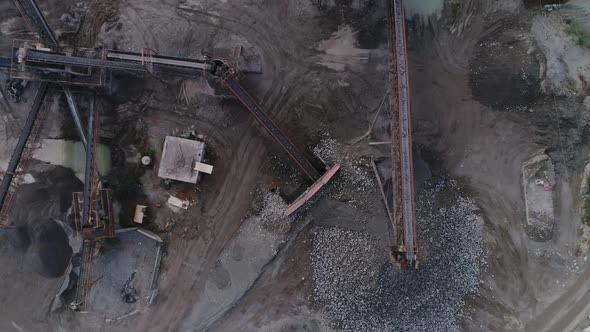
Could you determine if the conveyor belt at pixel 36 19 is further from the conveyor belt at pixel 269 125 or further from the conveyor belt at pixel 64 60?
the conveyor belt at pixel 269 125

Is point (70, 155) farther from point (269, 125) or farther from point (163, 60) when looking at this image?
point (269, 125)

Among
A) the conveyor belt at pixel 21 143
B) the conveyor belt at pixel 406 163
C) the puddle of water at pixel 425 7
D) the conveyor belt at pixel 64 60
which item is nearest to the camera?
the conveyor belt at pixel 406 163

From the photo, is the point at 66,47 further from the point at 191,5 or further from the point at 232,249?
the point at 232,249

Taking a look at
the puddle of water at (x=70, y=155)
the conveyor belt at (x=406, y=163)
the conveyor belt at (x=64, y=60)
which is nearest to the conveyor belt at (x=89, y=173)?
the puddle of water at (x=70, y=155)

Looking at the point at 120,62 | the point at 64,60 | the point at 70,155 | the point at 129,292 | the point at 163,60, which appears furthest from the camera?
the point at 70,155

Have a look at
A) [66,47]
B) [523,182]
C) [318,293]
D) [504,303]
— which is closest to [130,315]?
[318,293]

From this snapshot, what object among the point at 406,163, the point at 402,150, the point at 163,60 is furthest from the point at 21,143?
the point at 406,163

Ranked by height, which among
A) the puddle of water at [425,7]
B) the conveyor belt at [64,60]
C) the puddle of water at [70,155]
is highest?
the puddle of water at [425,7]
